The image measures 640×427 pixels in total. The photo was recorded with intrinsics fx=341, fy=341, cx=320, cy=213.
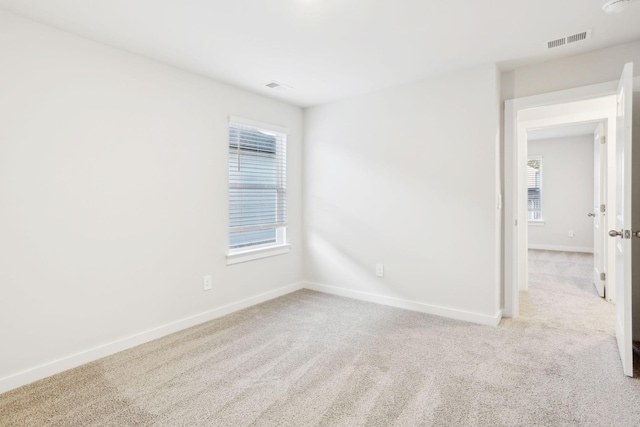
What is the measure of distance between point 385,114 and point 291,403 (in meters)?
2.81

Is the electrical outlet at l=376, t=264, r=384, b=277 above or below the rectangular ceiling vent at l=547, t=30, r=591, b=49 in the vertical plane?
below

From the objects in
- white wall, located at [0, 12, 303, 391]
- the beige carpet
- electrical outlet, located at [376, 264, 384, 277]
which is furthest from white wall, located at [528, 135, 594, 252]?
white wall, located at [0, 12, 303, 391]

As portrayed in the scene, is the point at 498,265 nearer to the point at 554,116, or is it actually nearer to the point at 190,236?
the point at 554,116

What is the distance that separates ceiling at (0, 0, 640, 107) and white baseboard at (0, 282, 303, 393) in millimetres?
2197

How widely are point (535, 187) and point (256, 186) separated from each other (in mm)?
6605

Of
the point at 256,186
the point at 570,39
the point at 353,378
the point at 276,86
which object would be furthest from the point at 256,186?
the point at 570,39

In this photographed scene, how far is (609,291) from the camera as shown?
3.65 m

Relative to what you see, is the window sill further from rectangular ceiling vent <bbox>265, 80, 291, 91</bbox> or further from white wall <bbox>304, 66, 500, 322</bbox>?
rectangular ceiling vent <bbox>265, 80, 291, 91</bbox>

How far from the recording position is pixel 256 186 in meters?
3.71

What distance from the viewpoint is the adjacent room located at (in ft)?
6.64

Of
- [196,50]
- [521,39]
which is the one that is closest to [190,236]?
[196,50]

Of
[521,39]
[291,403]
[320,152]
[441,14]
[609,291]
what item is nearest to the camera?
[291,403]

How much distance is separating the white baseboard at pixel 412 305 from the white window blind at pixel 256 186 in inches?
32.0

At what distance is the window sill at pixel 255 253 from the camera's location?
3.43m
